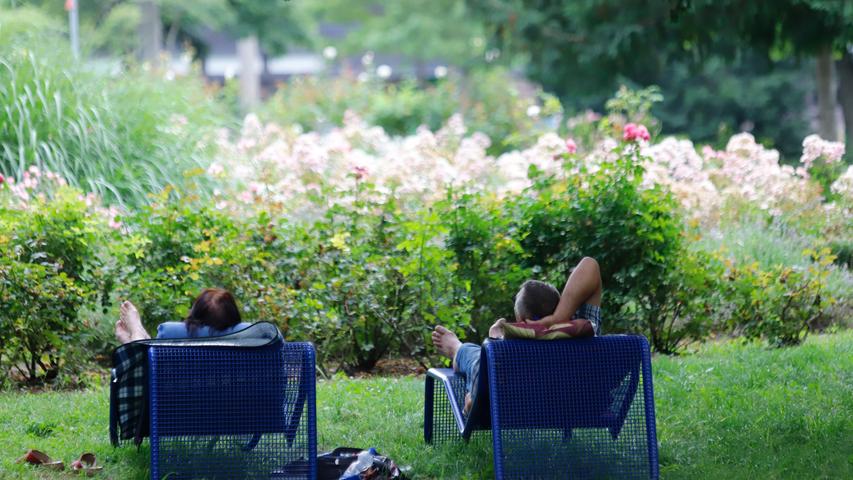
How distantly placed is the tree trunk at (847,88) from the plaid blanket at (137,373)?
15.1m

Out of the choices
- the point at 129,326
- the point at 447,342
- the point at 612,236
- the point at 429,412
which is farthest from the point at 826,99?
the point at 129,326

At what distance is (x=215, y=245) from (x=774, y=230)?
4.78 meters

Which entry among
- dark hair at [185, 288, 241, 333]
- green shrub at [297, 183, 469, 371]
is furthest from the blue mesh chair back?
green shrub at [297, 183, 469, 371]

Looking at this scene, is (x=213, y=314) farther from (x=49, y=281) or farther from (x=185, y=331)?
(x=49, y=281)

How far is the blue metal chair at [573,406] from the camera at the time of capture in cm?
418

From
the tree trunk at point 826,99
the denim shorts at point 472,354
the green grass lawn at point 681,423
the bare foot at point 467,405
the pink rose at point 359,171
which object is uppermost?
the tree trunk at point 826,99

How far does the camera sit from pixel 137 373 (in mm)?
4410

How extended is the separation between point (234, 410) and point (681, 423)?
2.15 m

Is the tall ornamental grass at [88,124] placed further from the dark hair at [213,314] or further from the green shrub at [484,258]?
the dark hair at [213,314]

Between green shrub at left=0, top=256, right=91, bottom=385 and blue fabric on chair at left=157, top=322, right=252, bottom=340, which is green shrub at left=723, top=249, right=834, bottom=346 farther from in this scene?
green shrub at left=0, top=256, right=91, bottom=385

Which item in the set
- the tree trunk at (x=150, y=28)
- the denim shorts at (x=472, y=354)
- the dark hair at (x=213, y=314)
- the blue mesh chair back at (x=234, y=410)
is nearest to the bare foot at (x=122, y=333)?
the dark hair at (x=213, y=314)

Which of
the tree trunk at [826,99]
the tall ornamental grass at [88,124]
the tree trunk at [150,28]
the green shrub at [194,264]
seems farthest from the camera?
the tree trunk at [150,28]

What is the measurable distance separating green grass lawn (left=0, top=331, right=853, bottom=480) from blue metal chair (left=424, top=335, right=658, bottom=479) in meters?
0.28

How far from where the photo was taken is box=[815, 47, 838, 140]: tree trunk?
16.8 m
